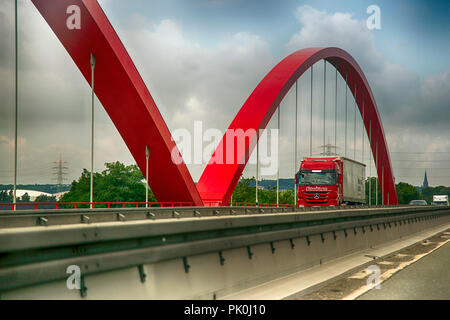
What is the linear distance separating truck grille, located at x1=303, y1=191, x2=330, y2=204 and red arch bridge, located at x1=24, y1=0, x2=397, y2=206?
4467 millimetres

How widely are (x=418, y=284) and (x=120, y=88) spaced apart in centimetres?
2282

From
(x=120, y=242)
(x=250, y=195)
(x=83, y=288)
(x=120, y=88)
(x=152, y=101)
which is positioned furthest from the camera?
(x=250, y=195)

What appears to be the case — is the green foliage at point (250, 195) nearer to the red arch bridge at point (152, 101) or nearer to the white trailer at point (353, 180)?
the white trailer at point (353, 180)

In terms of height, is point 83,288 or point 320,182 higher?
point 320,182

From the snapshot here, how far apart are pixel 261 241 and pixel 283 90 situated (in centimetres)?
3352

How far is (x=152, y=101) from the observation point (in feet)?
101

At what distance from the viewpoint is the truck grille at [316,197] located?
130 ft

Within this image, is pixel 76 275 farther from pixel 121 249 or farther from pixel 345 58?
pixel 345 58

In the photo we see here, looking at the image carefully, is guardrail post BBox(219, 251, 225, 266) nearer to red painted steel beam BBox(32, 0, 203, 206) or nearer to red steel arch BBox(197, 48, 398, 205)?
red painted steel beam BBox(32, 0, 203, 206)

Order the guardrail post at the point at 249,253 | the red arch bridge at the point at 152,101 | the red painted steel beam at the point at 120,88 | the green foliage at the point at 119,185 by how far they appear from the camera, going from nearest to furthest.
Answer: the guardrail post at the point at 249,253, the red painted steel beam at the point at 120,88, the red arch bridge at the point at 152,101, the green foliage at the point at 119,185

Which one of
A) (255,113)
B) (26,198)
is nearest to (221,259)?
(255,113)

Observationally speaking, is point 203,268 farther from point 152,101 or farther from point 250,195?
point 250,195

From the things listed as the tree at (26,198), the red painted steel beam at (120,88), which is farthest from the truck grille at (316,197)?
the tree at (26,198)
